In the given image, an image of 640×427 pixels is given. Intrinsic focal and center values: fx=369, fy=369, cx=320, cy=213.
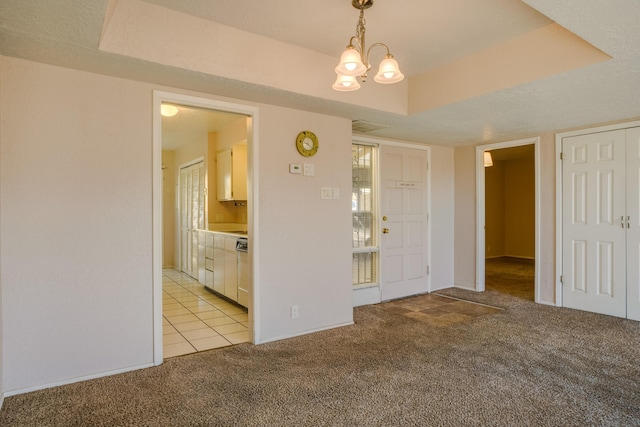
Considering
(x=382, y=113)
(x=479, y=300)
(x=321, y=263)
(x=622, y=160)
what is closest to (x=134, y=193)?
(x=321, y=263)

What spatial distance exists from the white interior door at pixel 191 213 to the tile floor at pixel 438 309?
3276 millimetres

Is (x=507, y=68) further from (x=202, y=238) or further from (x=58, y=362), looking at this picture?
(x=202, y=238)

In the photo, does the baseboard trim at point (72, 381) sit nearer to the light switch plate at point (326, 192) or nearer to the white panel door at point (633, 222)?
the light switch plate at point (326, 192)

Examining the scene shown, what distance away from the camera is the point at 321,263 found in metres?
3.64

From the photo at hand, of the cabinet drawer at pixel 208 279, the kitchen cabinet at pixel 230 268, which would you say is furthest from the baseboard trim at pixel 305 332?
the cabinet drawer at pixel 208 279

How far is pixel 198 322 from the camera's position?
388cm

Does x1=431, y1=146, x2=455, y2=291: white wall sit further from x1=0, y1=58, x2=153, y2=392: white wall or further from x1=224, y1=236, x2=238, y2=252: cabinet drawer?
x1=0, y1=58, x2=153, y2=392: white wall

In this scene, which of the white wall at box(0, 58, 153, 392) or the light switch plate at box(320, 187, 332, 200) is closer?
the white wall at box(0, 58, 153, 392)

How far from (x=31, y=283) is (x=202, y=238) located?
10.6 ft

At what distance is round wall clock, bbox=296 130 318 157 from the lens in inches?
137

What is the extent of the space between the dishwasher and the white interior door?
6.10ft

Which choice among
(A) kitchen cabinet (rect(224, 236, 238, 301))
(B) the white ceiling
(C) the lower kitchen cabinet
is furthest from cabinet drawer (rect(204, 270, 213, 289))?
(B) the white ceiling

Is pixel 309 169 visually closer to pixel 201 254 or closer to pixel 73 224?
pixel 73 224

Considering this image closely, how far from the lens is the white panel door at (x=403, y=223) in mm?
4765
